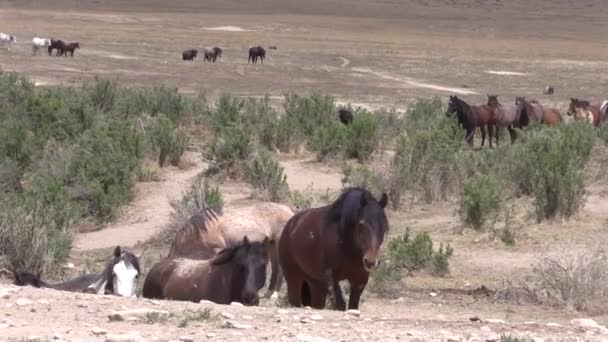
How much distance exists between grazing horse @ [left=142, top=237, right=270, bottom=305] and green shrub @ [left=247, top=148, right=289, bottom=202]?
6.23 metres

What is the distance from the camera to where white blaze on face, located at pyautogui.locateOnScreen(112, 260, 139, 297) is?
10555mm

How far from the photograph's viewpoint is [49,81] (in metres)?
38.3

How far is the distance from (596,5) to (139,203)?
12577 centimetres

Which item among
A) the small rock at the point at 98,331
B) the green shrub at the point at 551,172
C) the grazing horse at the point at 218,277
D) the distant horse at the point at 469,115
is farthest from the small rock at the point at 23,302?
the distant horse at the point at 469,115

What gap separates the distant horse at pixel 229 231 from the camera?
11.9 meters

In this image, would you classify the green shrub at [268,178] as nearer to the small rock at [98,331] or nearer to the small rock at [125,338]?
the small rock at [98,331]

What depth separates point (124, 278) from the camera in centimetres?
1062

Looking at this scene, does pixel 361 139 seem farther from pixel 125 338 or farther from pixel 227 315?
pixel 125 338

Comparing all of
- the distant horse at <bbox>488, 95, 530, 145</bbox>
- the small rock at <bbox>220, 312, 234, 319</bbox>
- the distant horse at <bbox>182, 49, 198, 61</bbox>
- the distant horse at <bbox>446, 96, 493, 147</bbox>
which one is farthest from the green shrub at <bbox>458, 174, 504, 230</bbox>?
the distant horse at <bbox>182, 49, 198, 61</bbox>

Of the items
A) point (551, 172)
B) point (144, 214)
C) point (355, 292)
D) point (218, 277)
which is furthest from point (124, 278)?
point (551, 172)

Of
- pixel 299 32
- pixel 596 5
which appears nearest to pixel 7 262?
pixel 299 32

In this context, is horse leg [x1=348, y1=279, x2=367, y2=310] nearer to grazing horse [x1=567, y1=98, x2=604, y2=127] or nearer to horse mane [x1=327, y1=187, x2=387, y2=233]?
horse mane [x1=327, y1=187, x2=387, y2=233]

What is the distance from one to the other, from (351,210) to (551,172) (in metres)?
7.19

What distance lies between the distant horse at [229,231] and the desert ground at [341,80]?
Result: 2.19 feet
